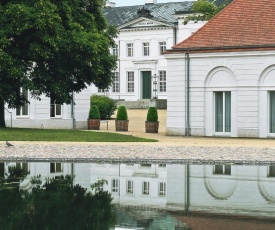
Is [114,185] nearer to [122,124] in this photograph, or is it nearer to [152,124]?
[152,124]

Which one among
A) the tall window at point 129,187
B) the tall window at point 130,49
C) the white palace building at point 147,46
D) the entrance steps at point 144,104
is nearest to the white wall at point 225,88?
the tall window at point 129,187

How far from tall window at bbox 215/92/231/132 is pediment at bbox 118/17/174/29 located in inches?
1702

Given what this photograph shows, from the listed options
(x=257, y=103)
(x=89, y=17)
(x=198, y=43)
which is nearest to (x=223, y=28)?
(x=198, y=43)

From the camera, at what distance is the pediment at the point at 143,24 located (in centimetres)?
8225

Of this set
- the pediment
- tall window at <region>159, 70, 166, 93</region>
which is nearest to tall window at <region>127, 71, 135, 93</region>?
tall window at <region>159, 70, 166, 93</region>

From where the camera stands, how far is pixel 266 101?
37.8m

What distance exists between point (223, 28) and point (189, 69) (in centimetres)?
273

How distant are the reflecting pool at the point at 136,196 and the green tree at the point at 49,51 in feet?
40.0

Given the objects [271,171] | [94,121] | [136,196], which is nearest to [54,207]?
[136,196]

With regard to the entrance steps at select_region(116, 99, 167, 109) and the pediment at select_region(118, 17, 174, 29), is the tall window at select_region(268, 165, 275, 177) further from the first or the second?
the pediment at select_region(118, 17, 174, 29)

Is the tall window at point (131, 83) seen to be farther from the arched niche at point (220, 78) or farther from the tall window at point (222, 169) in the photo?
the tall window at point (222, 169)

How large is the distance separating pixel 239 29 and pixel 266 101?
4.15m

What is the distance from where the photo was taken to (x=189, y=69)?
39781 mm

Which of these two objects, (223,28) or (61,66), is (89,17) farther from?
(223,28)
